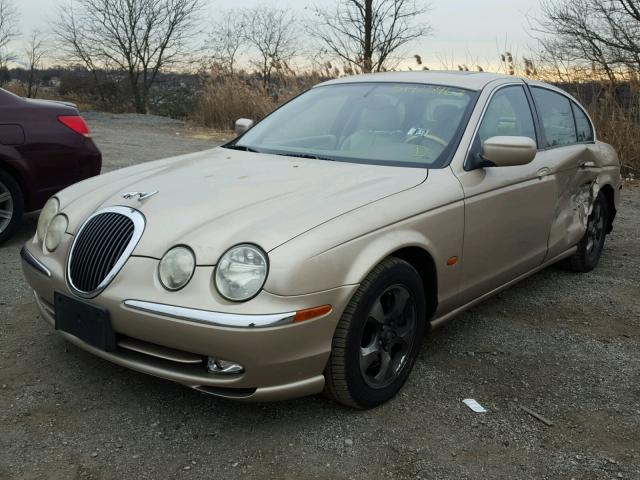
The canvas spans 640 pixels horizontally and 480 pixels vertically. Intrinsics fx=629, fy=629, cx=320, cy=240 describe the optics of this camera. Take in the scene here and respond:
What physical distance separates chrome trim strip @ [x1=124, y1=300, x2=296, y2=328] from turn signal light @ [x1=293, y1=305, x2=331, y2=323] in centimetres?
2

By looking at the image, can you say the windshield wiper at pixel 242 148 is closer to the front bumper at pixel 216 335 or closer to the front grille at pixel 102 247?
the front grille at pixel 102 247

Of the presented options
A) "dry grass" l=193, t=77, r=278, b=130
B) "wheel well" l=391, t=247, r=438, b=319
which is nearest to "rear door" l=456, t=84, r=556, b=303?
"wheel well" l=391, t=247, r=438, b=319

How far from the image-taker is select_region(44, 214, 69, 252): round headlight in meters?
2.95

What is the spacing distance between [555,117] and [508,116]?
2.61 feet

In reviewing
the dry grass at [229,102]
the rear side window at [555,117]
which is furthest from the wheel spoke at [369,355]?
the dry grass at [229,102]

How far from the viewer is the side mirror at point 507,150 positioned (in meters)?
3.20

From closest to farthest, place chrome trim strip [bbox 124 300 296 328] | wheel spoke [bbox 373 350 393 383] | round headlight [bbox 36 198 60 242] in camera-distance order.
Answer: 1. chrome trim strip [bbox 124 300 296 328]
2. wheel spoke [bbox 373 350 393 383]
3. round headlight [bbox 36 198 60 242]

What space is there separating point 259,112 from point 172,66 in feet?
54.8

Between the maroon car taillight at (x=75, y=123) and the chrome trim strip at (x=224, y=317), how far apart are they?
11.8 ft

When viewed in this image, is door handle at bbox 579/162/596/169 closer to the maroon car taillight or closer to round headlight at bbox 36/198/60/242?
round headlight at bbox 36/198/60/242

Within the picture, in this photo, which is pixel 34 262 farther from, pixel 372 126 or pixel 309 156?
pixel 372 126

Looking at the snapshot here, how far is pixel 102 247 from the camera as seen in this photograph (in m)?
2.68

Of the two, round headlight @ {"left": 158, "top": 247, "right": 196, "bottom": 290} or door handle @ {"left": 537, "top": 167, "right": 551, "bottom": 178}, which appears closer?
round headlight @ {"left": 158, "top": 247, "right": 196, "bottom": 290}

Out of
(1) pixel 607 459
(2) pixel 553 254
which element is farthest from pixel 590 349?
(1) pixel 607 459
